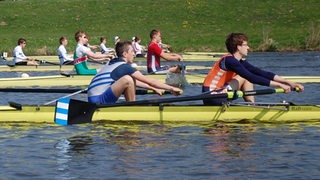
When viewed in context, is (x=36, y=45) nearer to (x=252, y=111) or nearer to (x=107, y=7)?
(x=107, y=7)

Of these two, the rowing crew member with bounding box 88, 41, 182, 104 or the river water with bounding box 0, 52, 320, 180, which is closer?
the river water with bounding box 0, 52, 320, 180

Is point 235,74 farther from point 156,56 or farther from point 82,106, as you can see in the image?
point 156,56

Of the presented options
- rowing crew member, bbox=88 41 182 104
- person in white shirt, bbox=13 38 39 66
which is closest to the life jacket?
rowing crew member, bbox=88 41 182 104

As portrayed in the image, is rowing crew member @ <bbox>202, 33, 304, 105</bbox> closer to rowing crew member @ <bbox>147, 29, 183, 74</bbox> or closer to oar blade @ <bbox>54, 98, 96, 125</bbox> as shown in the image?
oar blade @ <bbox>54, 98, 96, 125</bbox>

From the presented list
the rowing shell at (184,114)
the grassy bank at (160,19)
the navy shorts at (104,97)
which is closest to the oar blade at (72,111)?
the navy shorts at (104,97)

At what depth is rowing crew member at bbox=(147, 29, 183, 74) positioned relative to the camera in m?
23.5

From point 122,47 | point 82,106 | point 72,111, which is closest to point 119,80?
point 122,47

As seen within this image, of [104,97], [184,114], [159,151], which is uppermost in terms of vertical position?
[104,97]

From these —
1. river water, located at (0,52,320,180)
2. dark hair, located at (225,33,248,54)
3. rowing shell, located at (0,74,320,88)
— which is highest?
dark hair, located at (225,33,248,54)

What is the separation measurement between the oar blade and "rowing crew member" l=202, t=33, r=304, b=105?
2372 millimetres

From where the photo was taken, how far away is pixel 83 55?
26250 millimetres

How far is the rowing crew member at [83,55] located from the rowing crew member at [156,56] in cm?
153

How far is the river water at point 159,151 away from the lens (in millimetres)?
11836

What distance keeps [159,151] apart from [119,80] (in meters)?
2.48
